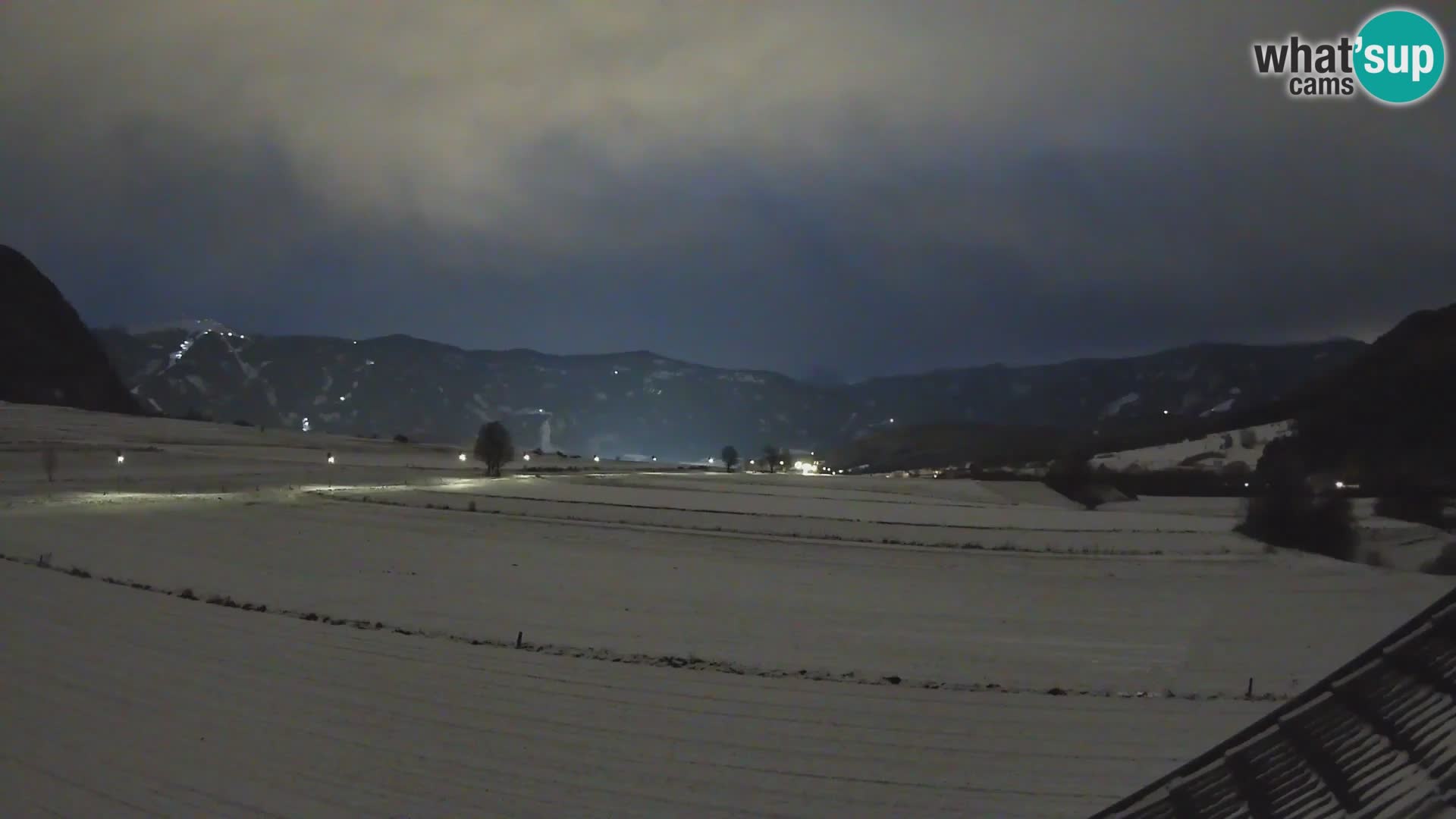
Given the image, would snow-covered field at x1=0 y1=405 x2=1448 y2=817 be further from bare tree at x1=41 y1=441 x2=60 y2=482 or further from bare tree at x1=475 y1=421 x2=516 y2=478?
bare tree at x1=475 y1=421 x2=516 y2=478

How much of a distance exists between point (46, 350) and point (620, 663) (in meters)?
→ 201

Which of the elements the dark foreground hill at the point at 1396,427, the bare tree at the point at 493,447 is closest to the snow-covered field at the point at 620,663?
the dark foreground hill at the point at 1396,427

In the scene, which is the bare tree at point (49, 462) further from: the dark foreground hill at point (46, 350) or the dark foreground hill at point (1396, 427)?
the dark foreground hill at point (46, 350)

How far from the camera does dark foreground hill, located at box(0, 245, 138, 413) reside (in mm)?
166125

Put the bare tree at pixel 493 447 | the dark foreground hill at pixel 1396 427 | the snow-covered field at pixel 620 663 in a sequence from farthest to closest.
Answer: the bare tree at pixel 493 447, the dark foreground hill at pixel 1396 427, the snow-covered field at pixel 620 663

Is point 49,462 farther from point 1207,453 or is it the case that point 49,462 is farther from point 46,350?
point 46,350

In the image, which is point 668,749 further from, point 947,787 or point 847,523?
point 847,523

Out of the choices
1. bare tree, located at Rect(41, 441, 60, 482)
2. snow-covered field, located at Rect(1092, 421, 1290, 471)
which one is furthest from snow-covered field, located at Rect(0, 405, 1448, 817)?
snow-covered field, located at Rect(1092, 421, 1290, 471)

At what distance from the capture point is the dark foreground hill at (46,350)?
166 m

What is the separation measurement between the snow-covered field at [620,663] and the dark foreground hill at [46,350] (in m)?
148

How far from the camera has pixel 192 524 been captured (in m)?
42.1

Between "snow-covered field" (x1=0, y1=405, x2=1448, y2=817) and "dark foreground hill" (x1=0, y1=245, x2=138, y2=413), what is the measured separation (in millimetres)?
148174

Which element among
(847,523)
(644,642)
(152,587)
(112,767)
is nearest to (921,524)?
(847,523)

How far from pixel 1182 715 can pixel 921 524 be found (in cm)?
4034
